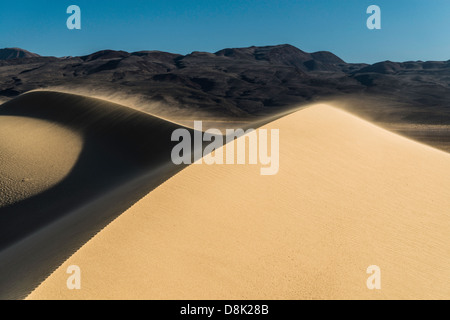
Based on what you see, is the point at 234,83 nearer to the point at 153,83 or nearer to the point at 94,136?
the point at 153,83

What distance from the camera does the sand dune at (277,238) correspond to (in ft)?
16.4

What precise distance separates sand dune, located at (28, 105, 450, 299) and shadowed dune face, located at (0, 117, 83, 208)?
7.81 metres

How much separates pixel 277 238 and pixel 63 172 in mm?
10608

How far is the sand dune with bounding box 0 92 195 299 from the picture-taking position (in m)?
6.25

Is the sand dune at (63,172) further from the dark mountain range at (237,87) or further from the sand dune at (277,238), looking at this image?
the dark mountain range at (237,87)

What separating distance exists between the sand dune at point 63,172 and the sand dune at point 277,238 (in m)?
0.69

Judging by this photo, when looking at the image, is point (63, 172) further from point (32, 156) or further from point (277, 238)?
point (277, 238)

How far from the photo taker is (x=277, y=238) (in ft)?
20.1

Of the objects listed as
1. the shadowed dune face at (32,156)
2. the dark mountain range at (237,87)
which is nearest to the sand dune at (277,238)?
the shadowed dune face at (32,156)

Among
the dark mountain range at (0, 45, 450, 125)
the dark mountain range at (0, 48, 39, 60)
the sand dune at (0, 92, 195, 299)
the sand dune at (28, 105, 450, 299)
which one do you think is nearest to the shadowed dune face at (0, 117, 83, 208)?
the sand dune at (0, 92, 195, 299)

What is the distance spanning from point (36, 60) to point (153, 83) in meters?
52.1

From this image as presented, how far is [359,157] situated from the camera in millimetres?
10258

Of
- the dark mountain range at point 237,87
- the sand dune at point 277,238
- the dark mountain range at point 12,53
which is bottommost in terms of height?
the sand dune at point 277,238

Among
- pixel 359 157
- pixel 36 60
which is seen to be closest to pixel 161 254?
pixel 359 157
